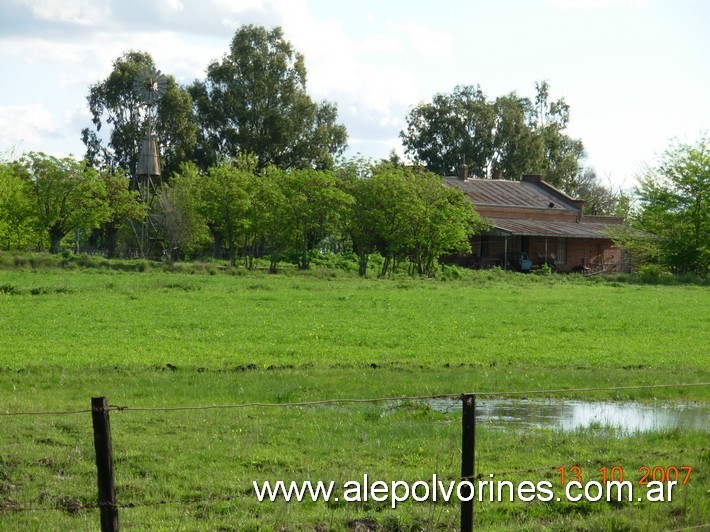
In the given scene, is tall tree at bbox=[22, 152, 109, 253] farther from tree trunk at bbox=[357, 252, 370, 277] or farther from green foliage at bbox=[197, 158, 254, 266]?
tree trunk at bbox=[357, 252, 370, 277]

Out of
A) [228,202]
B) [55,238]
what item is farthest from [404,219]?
[55,238]

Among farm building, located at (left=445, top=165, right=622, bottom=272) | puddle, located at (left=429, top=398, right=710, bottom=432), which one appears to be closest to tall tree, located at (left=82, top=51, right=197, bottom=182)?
farm building, located at (left=445, top=165, right=622, bottom=272)

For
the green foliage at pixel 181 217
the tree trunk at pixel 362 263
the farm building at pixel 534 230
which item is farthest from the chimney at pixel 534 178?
the tree trunk at pixel 362 263

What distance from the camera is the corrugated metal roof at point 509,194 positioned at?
7606cm

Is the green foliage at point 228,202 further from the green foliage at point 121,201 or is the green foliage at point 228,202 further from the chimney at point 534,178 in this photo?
the chimney at point 534,178

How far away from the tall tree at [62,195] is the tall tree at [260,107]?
19.2 meters

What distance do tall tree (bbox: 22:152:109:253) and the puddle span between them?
158 feet

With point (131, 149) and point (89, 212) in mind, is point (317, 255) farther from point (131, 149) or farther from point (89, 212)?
point (131, 149)

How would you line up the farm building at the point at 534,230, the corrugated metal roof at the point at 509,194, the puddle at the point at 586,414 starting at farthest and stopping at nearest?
the corrugated metal roof at the point at 509,194, the farm building at the point at 534,230, the puddle at the point at 586,414

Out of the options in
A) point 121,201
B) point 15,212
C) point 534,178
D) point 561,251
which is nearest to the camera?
point 15,212

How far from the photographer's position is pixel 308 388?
1530 cm

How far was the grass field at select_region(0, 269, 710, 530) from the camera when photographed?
320 inches

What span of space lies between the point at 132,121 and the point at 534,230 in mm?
34594
